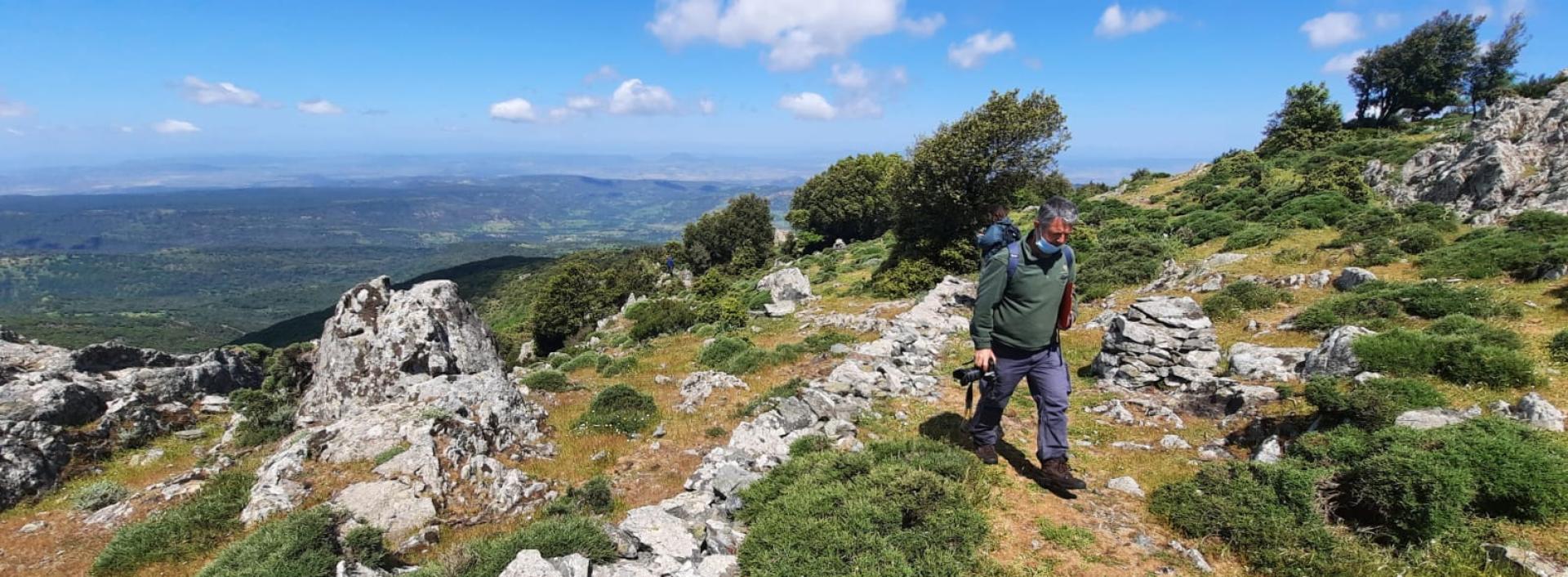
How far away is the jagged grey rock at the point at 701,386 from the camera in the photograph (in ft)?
44.0

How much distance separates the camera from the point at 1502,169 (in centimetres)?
2033

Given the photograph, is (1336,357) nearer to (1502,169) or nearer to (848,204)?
(1502,169)

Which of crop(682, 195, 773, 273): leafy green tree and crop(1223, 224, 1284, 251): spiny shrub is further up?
crop(1223, 224, 1284, 251): spiny shrub

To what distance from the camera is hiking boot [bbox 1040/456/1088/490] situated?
6.93 meters

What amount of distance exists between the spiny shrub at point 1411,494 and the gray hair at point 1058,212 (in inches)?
144

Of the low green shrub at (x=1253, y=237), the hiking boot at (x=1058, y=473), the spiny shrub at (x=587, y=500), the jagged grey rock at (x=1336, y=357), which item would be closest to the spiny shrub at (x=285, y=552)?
the spiny shrub at (x=587, y=500)

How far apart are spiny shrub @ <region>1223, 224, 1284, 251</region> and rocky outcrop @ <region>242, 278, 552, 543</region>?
24.5 meters

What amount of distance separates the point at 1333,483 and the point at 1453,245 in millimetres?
16322

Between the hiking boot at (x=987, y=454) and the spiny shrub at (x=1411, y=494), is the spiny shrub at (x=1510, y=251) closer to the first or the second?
the spiny shrub at (x=1411, y=494)

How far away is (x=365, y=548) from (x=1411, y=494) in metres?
10.6

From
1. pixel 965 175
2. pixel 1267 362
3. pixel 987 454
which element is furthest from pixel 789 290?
pixel 987 454

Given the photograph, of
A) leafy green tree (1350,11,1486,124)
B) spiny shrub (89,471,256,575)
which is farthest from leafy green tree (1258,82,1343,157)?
spiny shrub (89,471,256,575)

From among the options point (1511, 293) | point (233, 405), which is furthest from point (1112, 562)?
point (233, 405)

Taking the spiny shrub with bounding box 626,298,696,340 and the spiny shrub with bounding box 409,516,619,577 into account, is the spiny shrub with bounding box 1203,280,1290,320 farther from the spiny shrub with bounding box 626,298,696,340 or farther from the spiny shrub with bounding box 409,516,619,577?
the spiny shrub with bounding box 626,298,696,340
